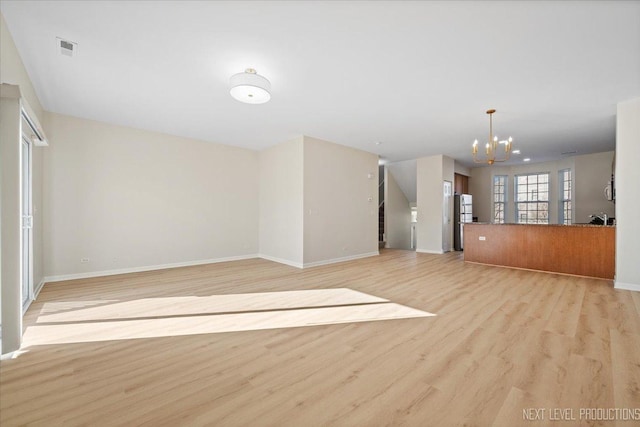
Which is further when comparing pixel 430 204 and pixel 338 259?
pixel 430 204

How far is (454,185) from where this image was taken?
8633mm

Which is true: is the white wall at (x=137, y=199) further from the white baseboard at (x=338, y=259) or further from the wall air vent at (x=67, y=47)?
the wall air vent at (x=67, y=47)

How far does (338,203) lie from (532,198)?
7.57 meters

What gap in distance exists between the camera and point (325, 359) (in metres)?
2.11

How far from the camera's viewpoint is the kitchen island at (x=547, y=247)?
469 centimetres

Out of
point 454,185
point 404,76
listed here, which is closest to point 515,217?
point 454,185

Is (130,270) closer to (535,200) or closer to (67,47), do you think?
(67,47)

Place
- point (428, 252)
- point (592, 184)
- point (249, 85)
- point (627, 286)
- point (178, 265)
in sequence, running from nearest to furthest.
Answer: point (249, 85)
point (627, 286)
point (178, 265)
point (592, 184)
point (428, 252)

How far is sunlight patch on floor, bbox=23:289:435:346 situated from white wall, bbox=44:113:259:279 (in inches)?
90.1

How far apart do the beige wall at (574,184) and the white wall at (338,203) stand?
204 inches

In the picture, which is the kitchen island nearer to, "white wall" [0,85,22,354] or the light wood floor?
the light wood floor

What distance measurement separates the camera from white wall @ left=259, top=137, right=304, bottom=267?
230 inches

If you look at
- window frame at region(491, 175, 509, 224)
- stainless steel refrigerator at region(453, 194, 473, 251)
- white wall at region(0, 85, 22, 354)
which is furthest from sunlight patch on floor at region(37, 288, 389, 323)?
window frame at region(491, 175, 509, 224)

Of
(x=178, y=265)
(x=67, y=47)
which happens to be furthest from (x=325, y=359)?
(x=178, y=265)
